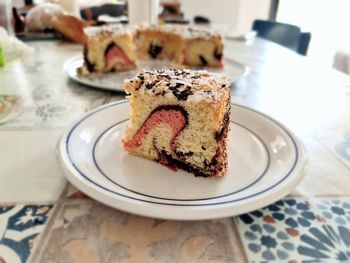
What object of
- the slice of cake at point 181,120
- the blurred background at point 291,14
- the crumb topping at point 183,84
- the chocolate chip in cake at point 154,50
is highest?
the crumb topping at point 183,84

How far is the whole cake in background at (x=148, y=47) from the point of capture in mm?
1202

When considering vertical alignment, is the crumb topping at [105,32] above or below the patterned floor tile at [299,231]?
above

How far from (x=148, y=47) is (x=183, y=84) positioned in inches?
34.7

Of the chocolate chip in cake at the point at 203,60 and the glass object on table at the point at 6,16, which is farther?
the glass object on table at the point at 6,16

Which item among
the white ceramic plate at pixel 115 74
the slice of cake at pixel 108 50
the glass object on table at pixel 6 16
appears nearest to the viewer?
the white ceramic plate at pixel 115 74

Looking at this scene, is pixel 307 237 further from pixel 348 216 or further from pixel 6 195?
pixel 6 195

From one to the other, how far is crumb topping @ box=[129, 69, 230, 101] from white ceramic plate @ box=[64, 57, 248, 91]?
37cm

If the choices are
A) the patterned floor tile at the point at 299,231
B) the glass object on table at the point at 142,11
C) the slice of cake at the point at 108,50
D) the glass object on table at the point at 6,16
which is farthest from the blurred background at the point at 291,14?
the patterned floor tile at the point at 299,231

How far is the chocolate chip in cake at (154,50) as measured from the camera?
141cm

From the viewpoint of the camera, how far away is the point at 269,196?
0.46m

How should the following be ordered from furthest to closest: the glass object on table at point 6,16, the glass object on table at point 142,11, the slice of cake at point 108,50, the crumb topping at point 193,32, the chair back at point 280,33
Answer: the chair back at point 280,33, the glass object on table at point 142,11, the glass object on table at point 6,16, the crumb topping at point 193,32, the slice of cake at point 108,50

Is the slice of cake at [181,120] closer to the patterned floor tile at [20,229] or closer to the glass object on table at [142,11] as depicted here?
the patterned floor tile at [20,229]

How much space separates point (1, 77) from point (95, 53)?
344 mm

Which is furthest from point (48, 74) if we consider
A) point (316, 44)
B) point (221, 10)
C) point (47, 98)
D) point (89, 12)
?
point (316, 44)
